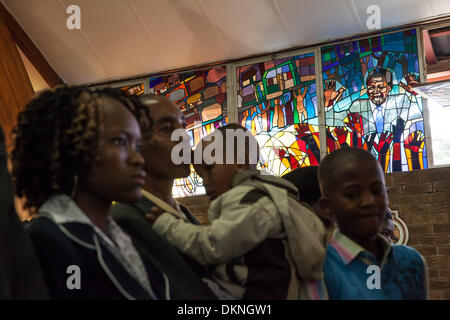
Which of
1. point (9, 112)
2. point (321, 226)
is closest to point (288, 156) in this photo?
point (9, 112)

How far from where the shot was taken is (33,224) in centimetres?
127

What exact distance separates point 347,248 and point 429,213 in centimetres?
409

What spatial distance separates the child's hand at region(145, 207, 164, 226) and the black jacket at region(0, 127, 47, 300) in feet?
1.89

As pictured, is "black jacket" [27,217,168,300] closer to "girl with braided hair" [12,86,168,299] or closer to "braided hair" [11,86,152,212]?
"girl with braided hair" [12,86,168,299]

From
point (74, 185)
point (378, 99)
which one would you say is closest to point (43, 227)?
point (74, 185)

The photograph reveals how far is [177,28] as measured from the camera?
22.9 ft

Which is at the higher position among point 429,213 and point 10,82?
point 10,82

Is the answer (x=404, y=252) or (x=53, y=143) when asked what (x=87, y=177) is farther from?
(x=404, y=252)

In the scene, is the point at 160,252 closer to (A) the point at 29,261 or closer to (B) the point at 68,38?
(A) the point at 29,261

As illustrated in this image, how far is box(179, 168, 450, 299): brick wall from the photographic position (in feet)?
18.0

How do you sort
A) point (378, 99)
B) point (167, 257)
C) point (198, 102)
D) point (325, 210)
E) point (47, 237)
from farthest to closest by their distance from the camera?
point (198, 102) < point (378, 99) < point (325, 210) < point (167, 257) < point (47, 237)

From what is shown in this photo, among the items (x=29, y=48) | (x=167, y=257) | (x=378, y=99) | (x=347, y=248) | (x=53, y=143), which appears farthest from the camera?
(x=29, y=48)

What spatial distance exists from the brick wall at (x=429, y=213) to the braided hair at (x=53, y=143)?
468 centimetres

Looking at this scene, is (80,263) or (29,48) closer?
(80,263)
